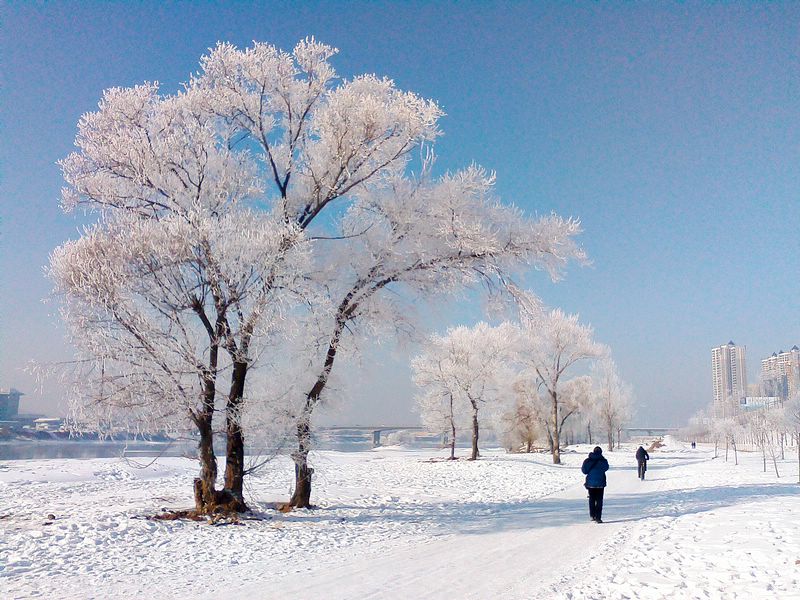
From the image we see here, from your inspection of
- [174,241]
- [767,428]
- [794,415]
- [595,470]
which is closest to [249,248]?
[174,241]

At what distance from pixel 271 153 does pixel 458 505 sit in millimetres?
10435

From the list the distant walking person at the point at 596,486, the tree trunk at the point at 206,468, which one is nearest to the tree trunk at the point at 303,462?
the tree trunk at the point at 206,468

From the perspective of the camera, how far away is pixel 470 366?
1694 inches

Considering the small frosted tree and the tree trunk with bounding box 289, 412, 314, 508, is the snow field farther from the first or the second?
the small frosted tree

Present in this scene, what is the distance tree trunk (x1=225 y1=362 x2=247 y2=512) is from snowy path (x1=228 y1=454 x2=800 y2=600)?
4.57 metres

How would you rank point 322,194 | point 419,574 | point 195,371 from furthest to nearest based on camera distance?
point 322,194
point 195,371
point 419,574

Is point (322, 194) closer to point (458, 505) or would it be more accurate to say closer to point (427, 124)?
point (427, 124)

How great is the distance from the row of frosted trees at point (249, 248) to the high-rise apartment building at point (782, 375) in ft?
125

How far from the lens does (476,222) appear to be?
13.7m

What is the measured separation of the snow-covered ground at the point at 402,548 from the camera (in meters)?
7.36

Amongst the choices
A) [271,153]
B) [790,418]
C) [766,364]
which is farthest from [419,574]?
[766,364]

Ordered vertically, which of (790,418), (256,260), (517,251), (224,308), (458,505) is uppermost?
(517,251)

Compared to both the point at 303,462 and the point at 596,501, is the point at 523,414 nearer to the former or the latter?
the point at 596,501

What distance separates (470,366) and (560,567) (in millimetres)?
34457
